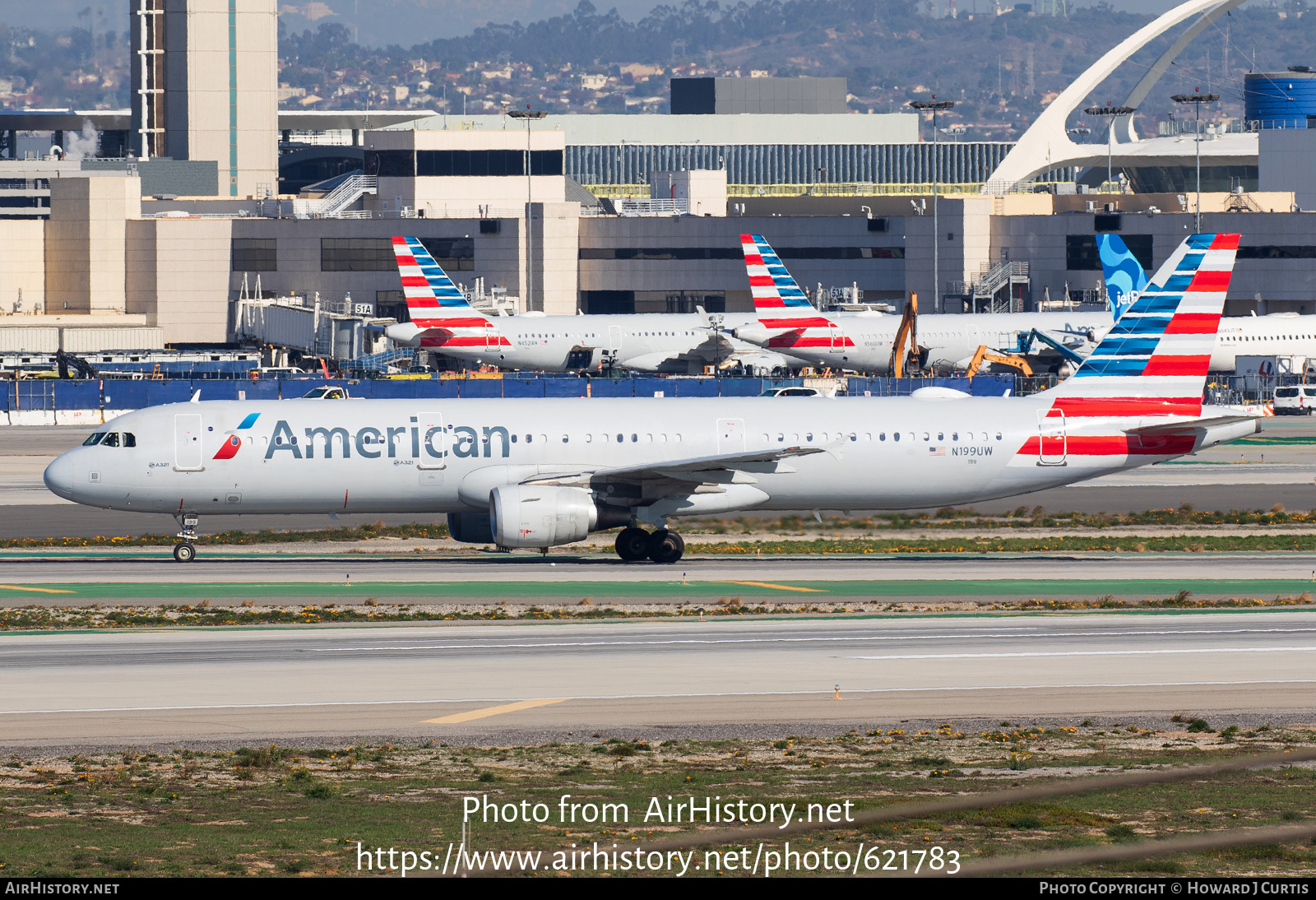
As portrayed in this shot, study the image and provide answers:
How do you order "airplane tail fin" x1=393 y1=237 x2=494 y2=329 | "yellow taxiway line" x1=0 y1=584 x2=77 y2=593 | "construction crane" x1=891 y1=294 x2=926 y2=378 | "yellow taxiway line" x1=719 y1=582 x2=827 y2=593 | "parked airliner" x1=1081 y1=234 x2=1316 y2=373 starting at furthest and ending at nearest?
"parked airliner" x1=1081 y1=234 x2=1316 y2=373 < "airplane tail fin" x1=393 y1=237 x2=494 y2=329 < "construction crane" x1=891 y1=294 x2=926 y2=378 < "yellow taxiway line" x1=719 y1=582 x2=827 y2=593 < "yellow taxiway line" x1=0 y1=584 x2=77 y2=593

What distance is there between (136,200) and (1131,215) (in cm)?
8326

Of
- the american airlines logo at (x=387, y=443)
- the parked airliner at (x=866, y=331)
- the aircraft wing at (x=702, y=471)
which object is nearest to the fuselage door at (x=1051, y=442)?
the aircraft wing at (x=702, y=471)

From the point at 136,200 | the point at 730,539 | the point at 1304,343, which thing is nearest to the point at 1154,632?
the point at 730,539

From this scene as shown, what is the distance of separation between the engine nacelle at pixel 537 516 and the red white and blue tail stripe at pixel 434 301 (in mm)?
56825

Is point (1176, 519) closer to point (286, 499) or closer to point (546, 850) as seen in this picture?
point (286, 499)

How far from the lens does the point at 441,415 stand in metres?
47.0

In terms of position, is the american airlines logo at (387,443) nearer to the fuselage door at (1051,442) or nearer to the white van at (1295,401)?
the fuselage door at (1051,442)

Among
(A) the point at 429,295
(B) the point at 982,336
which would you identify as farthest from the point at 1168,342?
(A) the point at 429,295

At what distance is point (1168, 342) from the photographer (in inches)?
1943

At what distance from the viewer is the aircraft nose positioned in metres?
45.7

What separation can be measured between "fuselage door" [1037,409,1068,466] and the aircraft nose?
27.3 metres

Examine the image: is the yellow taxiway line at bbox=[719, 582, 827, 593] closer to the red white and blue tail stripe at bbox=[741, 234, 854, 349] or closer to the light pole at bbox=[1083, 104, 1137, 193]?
the red white and blue tail stripe at bbox=[741, 234, 854, 349]

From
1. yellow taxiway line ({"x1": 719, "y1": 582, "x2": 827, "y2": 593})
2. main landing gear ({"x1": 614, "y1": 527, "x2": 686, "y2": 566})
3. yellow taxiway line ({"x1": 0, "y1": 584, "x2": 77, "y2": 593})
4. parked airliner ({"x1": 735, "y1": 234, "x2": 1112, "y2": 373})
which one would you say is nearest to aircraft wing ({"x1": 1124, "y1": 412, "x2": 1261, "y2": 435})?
yellow taxiway line ({"x1": 719, "y1": 582, "x2": 827, "y2": 593})

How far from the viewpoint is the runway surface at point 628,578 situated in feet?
134
